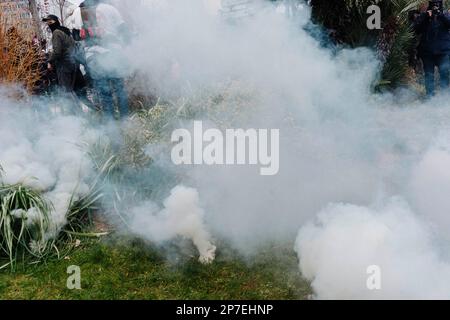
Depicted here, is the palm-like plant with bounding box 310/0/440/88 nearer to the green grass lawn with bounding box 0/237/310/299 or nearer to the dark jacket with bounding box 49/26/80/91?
the dark jacket with bounding box 49/26/80/91

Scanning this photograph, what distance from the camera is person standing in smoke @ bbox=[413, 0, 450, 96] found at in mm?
7281

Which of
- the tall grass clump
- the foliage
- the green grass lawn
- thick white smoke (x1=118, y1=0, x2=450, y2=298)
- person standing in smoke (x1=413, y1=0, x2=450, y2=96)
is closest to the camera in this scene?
thick white smoke (x1=118, y1=0, x2=450, y2=298)

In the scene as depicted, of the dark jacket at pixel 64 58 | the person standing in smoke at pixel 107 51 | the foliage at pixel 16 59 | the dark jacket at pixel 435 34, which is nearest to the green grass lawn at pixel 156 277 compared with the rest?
the person standing in smoke at pixel 107 51

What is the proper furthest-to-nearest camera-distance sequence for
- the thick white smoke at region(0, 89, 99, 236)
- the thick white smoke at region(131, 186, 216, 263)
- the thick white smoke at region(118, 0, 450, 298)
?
the thick white smoke at region(0, 89, 99, 236) < the thick white smoke at region(131, 186, 216, 263) < the thick white smoke at region(118, 0, 450, 298)

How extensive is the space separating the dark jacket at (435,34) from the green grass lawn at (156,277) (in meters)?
5.00

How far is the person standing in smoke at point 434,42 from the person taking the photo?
7281mm

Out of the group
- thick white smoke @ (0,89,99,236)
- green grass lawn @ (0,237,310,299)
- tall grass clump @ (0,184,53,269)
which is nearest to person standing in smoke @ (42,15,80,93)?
thick white smoke @ (0,89,99,236)

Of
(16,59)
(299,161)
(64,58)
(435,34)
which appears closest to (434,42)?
(435,34)

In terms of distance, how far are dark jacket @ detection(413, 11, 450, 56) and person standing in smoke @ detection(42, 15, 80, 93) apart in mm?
5573

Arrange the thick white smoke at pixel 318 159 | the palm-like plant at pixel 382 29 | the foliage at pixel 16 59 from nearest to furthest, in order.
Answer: the thick white smoke at pixel 318 159, the foliage at pixel 16 59, the palm-like plant at pixel 382 29

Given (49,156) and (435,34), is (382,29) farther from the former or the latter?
(49,156)

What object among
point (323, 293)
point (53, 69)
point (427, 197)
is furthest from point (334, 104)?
point (53, 69)

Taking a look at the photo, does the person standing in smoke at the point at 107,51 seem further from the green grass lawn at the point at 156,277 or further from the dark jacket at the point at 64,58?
the green grass lawn at the point at 156,277
